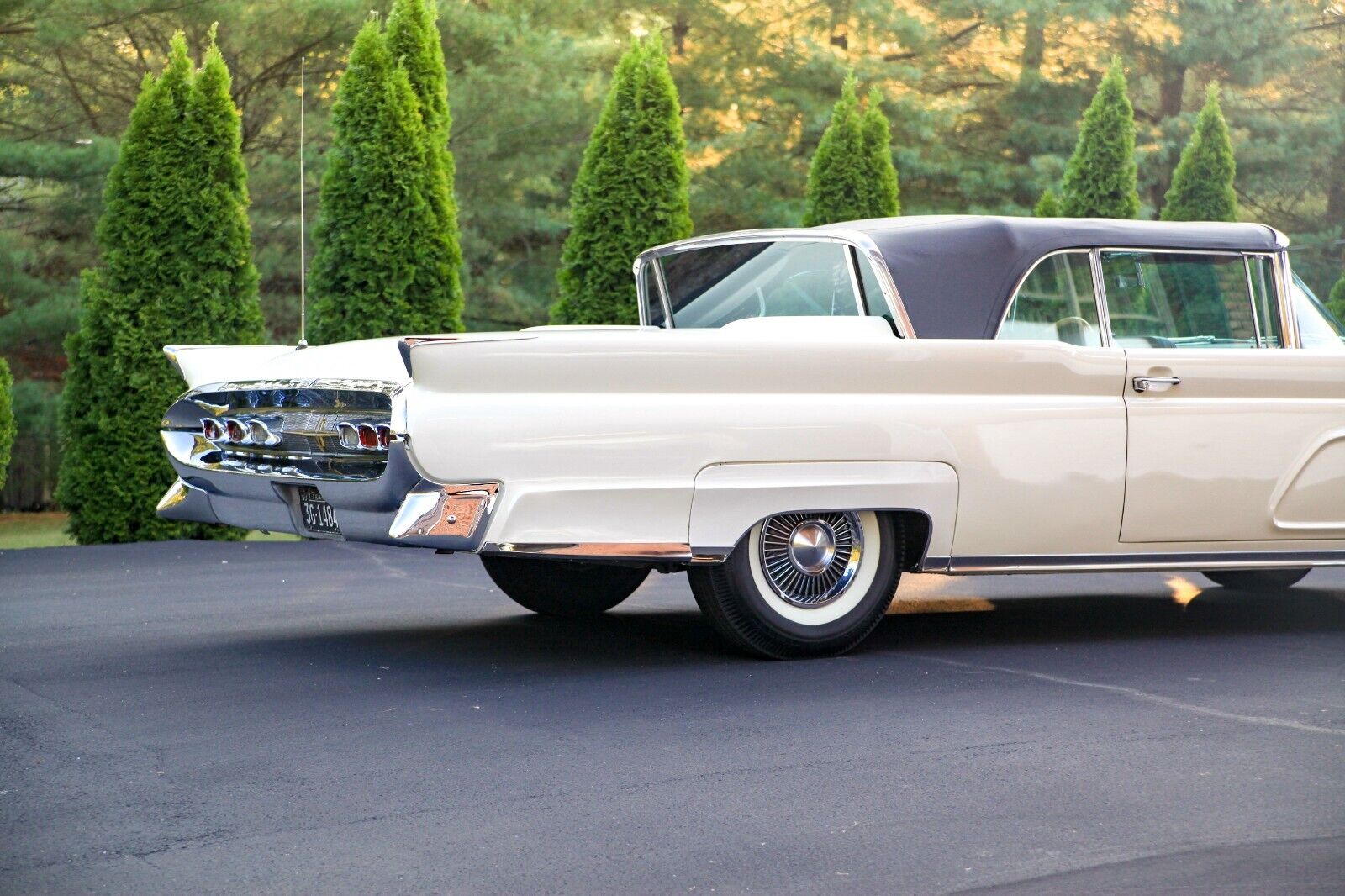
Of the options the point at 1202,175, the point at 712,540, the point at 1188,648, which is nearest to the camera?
the point at 712,540

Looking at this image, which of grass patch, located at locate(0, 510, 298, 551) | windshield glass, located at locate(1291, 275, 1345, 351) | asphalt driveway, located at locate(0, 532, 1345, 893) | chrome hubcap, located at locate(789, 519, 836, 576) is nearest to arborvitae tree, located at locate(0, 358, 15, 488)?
grass patch, located at locate(0, 510, 298, 551)

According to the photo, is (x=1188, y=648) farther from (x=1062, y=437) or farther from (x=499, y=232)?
(x=499, y=232)

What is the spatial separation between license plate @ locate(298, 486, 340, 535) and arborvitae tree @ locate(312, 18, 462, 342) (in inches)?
300

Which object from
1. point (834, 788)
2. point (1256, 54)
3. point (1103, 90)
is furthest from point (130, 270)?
point (1256, 54)

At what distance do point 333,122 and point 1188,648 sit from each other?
932cm

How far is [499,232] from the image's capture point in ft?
83.0

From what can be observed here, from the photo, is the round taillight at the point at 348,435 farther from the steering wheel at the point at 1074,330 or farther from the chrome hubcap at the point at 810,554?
the steering wheel at the point at 1074,330

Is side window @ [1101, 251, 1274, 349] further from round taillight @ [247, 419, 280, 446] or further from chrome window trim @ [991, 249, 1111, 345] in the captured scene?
round taillight @ [247, 419, 280, 446]

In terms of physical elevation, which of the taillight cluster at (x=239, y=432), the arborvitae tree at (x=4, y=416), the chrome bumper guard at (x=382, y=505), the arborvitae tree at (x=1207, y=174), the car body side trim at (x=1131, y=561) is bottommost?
the arborvitae tree at (x=4, y=416)

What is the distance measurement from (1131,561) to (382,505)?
2917 millimetres

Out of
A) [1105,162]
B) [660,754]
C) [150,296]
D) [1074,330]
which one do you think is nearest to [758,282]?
[1074,330]

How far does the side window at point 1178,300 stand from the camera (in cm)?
649

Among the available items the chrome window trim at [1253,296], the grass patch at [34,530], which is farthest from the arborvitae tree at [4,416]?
the chrome window trim at [1253,296]

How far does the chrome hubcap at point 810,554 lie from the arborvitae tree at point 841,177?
35.9 feet
